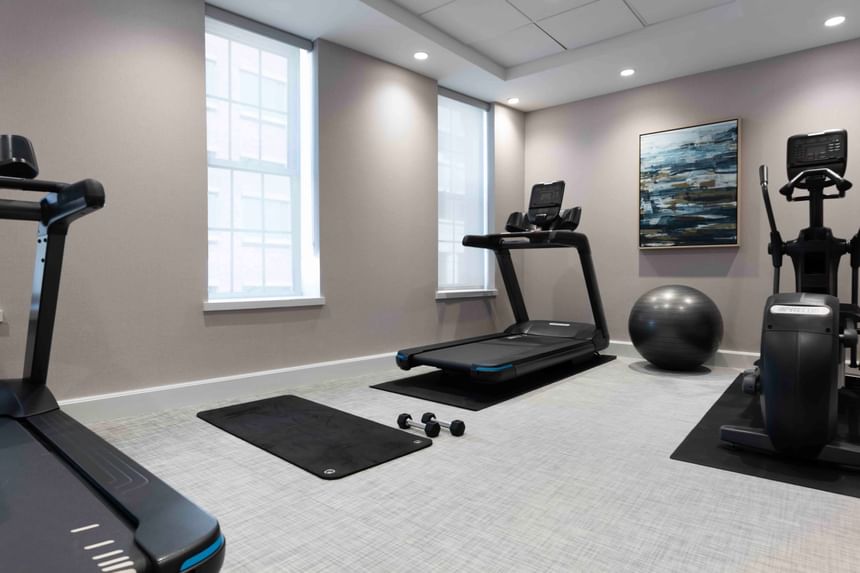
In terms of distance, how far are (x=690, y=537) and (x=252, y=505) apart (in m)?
1.53

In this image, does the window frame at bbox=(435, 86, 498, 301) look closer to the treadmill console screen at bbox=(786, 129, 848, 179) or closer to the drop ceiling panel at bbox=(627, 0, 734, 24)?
the drop ceiling panel at bbox=(627, 0, 734, 24)

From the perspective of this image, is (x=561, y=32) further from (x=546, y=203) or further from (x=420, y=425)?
(x=420, y=425)

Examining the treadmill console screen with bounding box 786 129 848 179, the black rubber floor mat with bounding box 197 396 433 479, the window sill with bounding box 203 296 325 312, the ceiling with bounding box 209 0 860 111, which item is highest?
the ceiling with bounding box 209 0 860 111

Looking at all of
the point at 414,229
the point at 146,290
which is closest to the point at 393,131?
the point at 414,229

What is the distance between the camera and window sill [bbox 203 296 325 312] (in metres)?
3.45

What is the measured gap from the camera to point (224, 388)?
11.3 ft

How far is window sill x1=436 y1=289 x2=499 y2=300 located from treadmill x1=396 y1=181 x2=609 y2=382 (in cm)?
46

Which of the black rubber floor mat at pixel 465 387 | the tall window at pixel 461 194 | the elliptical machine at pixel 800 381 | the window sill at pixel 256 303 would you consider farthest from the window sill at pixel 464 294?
the elliptical machine at pixel 800 381

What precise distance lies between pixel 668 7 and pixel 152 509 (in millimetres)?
4576

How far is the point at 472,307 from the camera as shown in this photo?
214 inches

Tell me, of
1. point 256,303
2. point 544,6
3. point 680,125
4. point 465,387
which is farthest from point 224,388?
point 680,125

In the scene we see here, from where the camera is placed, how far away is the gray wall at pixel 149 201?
277 cm

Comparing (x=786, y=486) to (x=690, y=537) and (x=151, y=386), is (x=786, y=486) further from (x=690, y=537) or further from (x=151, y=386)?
(x=151, y=386)

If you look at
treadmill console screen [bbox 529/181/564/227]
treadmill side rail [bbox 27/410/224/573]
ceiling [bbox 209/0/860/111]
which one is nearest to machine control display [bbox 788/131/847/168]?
ceiling [bbox 209/0/860/111]
